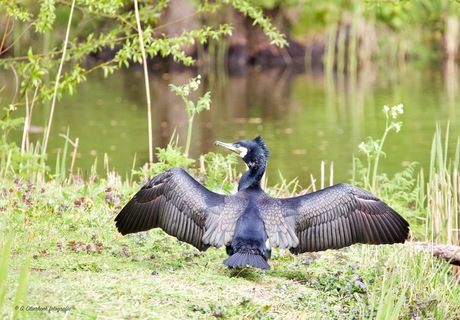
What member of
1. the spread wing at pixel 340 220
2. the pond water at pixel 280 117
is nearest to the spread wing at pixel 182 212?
the spread wing at pixel 340 220

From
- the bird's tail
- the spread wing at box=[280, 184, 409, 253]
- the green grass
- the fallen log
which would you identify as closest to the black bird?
the spread wing at box=[280, 184, 409, 253]

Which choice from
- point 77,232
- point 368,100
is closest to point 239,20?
point 368,100

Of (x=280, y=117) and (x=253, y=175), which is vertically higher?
(x=253, y=175)

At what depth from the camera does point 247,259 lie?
5.44 metres

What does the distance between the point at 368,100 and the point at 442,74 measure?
681 centimetres

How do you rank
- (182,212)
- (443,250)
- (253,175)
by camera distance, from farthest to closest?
(443,250)
(253,175)
(182,212)

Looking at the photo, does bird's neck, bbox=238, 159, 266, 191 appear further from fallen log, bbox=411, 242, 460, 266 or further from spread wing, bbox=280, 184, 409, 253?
fallen log, bbox=411, 242, 460, 266

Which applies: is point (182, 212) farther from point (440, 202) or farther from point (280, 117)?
point (280, 117)

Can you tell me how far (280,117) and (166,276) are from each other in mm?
12844

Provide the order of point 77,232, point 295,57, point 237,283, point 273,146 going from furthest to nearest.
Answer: point 295,57 → point 273,146 → point 77,232 → point 237,283

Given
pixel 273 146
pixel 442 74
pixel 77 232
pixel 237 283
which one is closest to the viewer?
pixel 237 283

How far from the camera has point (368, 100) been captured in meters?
20.8

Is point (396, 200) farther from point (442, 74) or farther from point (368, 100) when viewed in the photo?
point (442, 74)

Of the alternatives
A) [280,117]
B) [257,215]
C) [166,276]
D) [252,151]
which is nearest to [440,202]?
[252,151]
